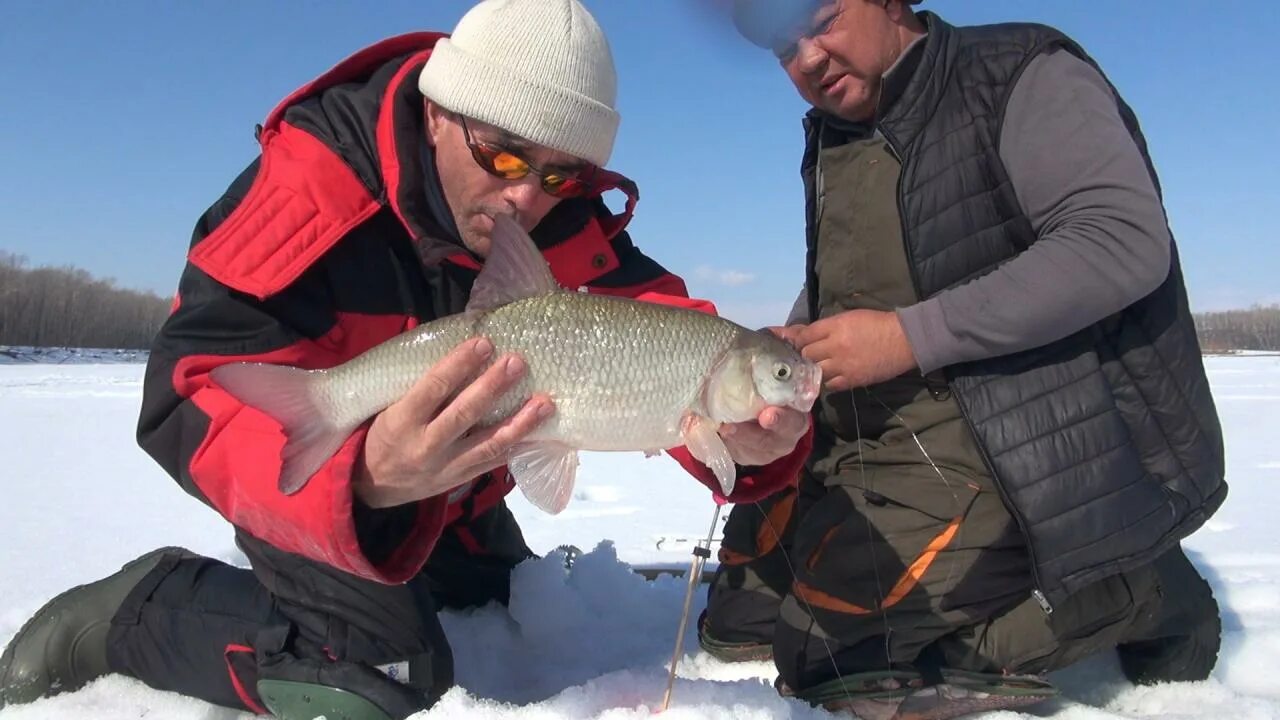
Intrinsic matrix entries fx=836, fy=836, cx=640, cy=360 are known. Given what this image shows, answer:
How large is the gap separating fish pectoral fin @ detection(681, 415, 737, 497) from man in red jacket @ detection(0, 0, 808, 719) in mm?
115

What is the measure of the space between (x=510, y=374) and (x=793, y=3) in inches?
70.3

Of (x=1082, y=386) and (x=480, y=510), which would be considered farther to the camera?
(x=480, y=510)

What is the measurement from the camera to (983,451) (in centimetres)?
257

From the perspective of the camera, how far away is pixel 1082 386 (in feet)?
8.41

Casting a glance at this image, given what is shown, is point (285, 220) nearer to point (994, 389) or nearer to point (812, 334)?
point (812, 334)

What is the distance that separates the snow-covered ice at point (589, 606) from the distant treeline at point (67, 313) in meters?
56.3

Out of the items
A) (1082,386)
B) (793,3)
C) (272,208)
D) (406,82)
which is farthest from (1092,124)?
(272,208)

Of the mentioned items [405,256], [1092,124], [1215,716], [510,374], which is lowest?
[1215,716]

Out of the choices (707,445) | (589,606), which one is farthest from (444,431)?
(589,606)

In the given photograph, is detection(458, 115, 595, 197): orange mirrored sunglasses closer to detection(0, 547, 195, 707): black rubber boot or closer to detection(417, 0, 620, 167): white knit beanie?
detection(417, 0, 620, 167): white knit beanie

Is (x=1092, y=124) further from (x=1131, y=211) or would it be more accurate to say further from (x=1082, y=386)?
(x=1082, y=386)

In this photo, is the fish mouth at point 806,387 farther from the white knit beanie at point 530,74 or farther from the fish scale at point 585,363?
the white knit beanie at point 530,74

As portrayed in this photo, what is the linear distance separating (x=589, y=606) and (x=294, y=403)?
1700 millimetres

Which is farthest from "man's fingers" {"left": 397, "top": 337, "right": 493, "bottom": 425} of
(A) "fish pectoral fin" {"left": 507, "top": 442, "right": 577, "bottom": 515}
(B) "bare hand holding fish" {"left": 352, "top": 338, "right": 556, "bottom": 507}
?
(A) "fish pectoral fin" {"left": 507, "top": 442, "right": 577, "bottom": 515}
